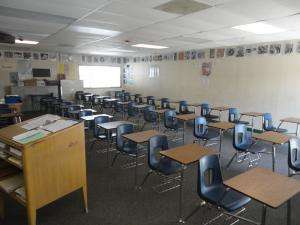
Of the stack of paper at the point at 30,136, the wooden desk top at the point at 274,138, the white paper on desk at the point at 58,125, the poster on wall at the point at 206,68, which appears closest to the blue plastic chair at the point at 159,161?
the white paper on desk at the point at 58,125

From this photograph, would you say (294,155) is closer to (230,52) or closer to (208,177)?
(208,177)

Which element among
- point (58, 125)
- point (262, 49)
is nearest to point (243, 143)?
point (58, 125)

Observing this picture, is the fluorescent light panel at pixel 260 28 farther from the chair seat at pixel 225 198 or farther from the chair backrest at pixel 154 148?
the chair seat at pixel 225 198

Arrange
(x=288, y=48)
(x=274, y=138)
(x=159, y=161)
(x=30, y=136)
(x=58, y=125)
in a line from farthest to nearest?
(x=288, y=48) → (x=274, y=138) → (x=159, y=161) → (x=58, y=125) → (x=30, y=136)

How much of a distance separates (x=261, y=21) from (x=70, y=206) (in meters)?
4.58

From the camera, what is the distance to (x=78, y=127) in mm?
2854

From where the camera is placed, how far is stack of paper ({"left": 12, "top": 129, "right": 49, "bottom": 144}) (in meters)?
2.38

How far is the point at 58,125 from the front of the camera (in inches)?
110

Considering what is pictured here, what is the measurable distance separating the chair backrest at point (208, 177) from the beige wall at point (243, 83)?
16.6 feet

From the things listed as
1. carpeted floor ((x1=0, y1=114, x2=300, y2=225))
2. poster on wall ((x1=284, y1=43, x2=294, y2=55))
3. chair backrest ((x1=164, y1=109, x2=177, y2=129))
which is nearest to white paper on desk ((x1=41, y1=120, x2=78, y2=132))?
carpeted floor ((x1=0, y1=114, x2=300, y2=225))

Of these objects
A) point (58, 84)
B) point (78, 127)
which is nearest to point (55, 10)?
point (78, 127)

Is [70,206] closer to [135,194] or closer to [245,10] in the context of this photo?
[135,194]

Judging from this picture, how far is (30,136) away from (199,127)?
3894mm

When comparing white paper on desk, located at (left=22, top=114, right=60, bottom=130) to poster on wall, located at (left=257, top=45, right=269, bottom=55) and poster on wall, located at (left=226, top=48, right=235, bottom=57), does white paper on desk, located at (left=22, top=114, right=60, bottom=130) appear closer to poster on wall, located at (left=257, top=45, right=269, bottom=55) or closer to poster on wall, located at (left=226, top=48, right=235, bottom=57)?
poster on wall, located at (left=257, top=45, right=269, bottom=55)
